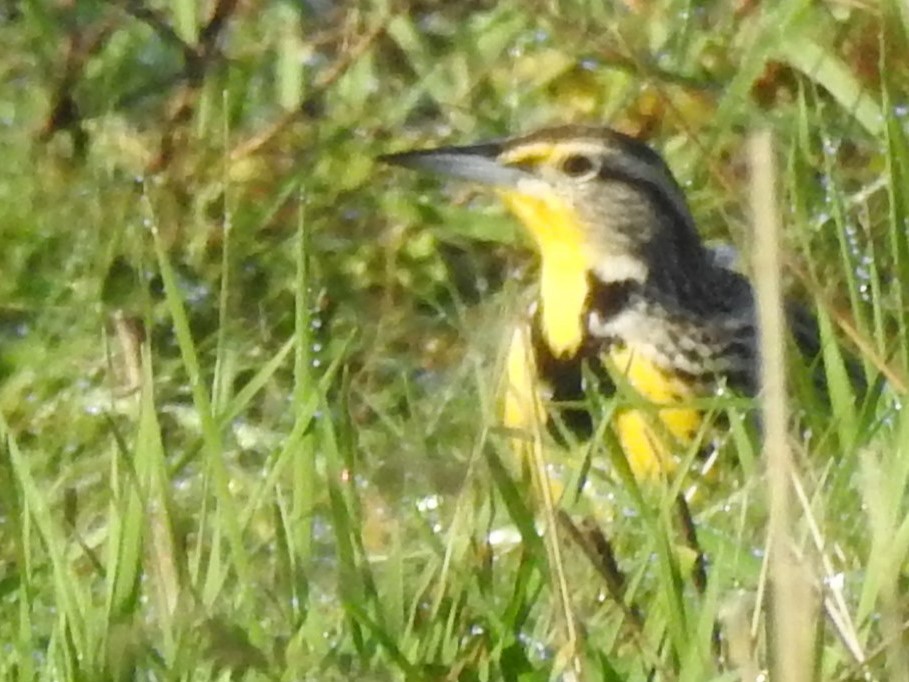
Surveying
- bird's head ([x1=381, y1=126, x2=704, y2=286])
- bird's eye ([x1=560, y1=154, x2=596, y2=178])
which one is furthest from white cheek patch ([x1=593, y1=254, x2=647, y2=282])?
bird's eye ([x1=560, y1=154, x2=596, y2=178])

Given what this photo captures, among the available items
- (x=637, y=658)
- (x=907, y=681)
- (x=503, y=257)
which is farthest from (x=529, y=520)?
(x=503, y=257)

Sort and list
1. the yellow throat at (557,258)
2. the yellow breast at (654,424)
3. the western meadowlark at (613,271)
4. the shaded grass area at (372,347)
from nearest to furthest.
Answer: the shaded grass area at (372,347)
the yellow breast at (654,424)
the western meadowlark at (613,271)
the yellow throat at (557,258)

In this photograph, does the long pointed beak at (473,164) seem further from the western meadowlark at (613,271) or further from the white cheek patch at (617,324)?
the white cheek patch at (617,324)

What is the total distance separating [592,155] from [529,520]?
1.18 meters

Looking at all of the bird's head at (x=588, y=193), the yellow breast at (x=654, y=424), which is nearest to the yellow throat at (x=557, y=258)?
the bird's head at (x=588, y=193)

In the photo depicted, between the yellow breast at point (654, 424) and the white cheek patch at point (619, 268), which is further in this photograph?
the white cheek patch at point (619, 268)

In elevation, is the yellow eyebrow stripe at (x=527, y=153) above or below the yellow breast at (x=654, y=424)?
above

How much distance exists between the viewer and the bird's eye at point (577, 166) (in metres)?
2.54

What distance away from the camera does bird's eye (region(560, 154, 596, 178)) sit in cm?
254

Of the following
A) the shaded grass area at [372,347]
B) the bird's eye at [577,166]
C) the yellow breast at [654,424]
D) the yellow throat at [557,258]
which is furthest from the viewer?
the bird's eye at [577,166]

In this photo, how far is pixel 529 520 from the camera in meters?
1.41

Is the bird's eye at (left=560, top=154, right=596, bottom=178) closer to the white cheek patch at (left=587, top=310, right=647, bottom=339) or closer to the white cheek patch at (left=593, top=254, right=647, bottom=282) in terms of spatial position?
the white cheek patch at (left=593, top=254, right=647, bottom=282)

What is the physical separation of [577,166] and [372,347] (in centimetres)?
41

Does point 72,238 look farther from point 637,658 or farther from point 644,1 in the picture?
point 637,658
